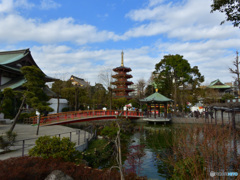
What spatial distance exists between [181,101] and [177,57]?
9.45 metres

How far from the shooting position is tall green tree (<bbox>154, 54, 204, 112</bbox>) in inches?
1412

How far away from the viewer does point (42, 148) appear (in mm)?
6109

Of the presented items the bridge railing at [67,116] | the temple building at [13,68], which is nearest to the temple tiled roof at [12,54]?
the temple building at [13,68]

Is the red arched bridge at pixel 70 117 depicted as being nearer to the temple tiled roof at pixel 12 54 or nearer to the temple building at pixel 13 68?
the temple building at pixel 13 68

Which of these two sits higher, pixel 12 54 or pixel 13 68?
pixel 12 54

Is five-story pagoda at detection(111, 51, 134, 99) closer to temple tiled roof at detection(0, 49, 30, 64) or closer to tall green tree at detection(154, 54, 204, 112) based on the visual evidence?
tall green tree at detection(154, 54, 204, 112)

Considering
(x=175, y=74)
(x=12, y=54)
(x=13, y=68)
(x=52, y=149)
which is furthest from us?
(x=175, y=74)

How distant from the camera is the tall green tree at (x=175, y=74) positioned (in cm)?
3588

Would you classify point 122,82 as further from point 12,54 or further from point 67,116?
point 12,54

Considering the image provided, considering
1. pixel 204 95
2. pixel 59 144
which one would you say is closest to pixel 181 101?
pixel 204 95

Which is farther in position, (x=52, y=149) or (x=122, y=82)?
(x=122, y=82)

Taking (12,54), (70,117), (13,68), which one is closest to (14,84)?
(13,68)

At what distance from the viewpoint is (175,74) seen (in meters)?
36.9

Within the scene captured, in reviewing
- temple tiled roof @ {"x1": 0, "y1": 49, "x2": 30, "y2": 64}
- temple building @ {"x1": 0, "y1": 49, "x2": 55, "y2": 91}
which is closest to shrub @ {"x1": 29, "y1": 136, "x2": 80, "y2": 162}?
temple building @ {"x1": 0, "y1": 49, "x2": 55, "y2": 91}
